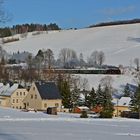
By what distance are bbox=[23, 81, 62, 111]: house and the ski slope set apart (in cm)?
7760

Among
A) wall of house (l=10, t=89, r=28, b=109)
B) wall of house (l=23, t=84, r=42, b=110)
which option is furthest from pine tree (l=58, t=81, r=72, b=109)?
wall of house (l=10, t=89, r=28, b=109)

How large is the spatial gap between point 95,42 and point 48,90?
354ft

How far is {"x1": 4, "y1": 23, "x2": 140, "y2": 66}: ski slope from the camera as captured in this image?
484 feet

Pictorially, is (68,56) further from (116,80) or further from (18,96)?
(18,96)

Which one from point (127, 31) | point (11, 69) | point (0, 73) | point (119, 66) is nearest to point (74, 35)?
point (127, 31)

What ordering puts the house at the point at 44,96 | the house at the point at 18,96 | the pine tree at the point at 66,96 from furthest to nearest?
the house at the point at 18,96
the pine tree at the point at 66,96
the house at the point at 44,96

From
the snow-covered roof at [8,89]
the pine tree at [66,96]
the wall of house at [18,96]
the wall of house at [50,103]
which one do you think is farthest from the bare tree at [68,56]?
the wall of house at [50,103]

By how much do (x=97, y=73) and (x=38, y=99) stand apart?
57.7m

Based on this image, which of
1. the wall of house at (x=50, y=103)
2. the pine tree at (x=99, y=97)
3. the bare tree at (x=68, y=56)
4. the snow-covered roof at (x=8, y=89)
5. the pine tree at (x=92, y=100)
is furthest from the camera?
the bare tree at (x=68, y=56)

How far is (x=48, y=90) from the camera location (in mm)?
60375

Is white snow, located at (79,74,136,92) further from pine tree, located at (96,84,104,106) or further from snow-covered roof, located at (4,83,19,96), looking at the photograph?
pine tree, located at (96,84,104,106)

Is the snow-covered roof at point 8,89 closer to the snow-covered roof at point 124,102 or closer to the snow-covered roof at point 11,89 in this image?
the snow-covered roof at point 11,89

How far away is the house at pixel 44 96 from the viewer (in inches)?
2298
